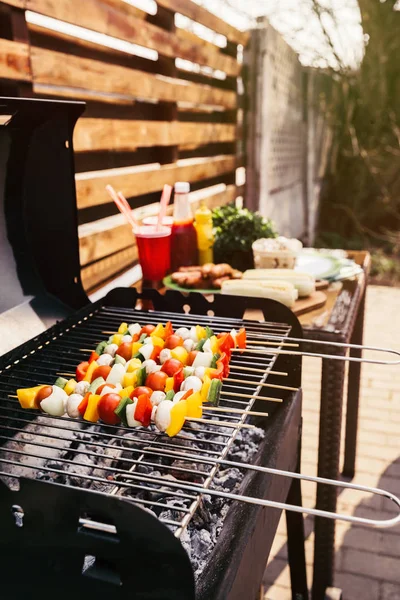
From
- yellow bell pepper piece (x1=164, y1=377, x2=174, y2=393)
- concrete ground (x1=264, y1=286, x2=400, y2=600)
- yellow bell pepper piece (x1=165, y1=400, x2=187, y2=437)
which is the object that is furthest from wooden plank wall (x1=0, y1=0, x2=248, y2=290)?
concrete ground (x1=264, y1=286, x2=400, y2=600)

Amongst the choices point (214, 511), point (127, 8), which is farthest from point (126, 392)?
point (127, 8)

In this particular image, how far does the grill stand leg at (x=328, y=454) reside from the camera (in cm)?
205

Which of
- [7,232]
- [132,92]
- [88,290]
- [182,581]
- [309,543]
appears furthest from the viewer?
[132,92]

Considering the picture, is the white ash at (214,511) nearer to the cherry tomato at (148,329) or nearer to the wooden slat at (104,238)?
the cherry tomato at (148,329)

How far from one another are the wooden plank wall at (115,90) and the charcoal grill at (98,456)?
26.2 inches

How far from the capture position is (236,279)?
2.54 metres

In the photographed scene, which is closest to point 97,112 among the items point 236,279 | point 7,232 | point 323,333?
point 236,279

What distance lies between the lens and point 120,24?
3059 mm

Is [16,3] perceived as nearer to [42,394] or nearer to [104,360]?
[104,360]

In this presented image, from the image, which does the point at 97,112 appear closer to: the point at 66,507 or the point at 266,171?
the point at 66,507

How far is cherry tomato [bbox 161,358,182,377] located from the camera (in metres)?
1.55

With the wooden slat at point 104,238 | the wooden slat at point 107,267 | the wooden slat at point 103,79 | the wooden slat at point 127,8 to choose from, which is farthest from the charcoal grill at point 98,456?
the wooden slat at point 127,8

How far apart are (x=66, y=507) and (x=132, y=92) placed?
2906 millimetres

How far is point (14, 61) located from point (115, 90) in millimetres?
1056
